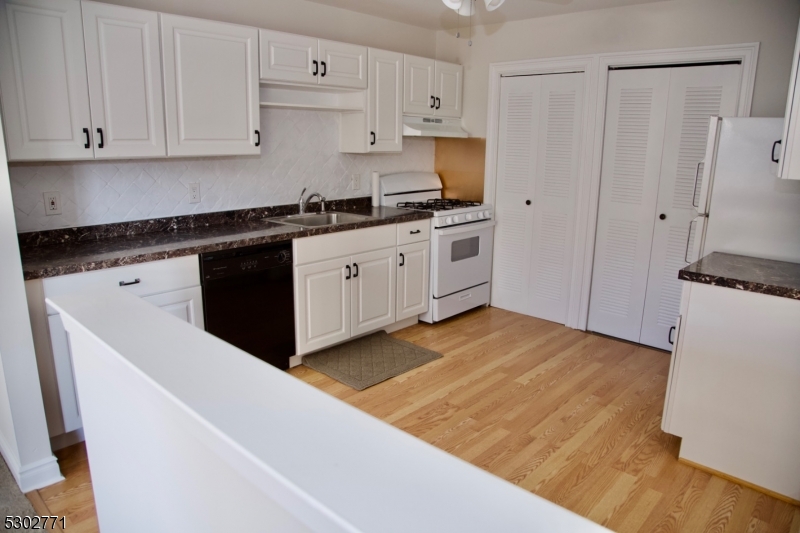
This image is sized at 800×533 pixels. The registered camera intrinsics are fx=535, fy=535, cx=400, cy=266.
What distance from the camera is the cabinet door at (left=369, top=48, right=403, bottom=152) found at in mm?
3857

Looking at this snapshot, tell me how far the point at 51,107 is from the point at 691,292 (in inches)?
119

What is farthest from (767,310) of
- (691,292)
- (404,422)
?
(404,422)

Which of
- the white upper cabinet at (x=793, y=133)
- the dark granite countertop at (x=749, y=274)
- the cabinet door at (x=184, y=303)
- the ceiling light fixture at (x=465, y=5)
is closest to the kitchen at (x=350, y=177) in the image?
the cabinet door at (x=184, y=303)

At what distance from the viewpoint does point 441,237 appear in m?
4.11

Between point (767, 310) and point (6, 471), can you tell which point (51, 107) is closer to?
point (6, 471)

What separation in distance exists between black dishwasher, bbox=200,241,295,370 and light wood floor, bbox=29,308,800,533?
0.35m

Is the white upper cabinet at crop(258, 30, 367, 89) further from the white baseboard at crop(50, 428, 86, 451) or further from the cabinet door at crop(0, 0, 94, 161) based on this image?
the white baseboard at crop(50, 428, 86, 451)

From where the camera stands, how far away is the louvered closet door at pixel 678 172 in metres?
3.44

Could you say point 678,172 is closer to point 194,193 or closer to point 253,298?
point 253,298

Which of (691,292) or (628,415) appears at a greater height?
(691,292)

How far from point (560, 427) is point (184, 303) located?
2.06m

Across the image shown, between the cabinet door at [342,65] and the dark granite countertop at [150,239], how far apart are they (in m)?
0.94

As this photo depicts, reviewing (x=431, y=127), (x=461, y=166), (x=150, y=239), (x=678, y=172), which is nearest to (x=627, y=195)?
(x=678, y=172)

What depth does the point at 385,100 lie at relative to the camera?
3963mm
